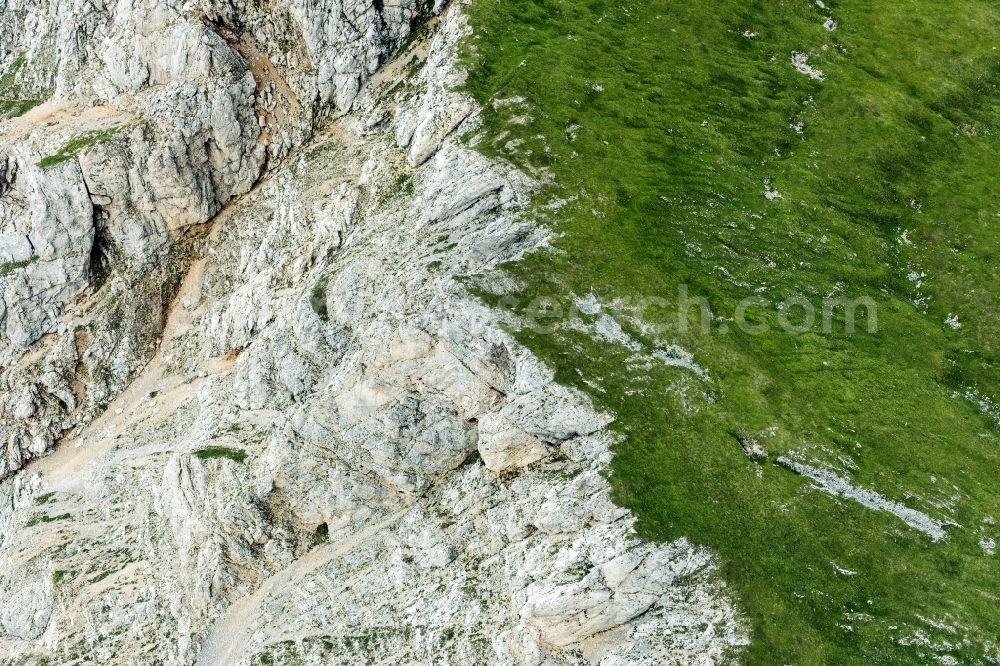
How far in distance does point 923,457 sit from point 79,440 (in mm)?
70056

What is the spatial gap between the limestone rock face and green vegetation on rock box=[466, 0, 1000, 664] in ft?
9.83

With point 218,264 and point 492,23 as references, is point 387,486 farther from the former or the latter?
point 492,23

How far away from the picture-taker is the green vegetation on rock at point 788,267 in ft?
137

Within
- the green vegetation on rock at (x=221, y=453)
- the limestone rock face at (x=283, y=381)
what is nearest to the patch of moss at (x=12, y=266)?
the limestone rock face at (x=283, y=381)

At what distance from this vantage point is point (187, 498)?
59781mm

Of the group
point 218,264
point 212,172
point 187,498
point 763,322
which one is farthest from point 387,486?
point 212,172

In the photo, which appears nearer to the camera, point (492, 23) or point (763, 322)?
point (763, 322)

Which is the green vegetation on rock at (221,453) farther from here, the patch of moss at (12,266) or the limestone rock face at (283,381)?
the patch of moss at (12,266)

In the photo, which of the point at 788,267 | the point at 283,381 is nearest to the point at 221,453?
the point at 283,381

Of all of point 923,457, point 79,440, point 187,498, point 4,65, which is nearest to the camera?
point 923,457

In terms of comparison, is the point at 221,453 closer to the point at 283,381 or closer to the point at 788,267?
the point at 283,381

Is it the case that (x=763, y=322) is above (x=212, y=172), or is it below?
below

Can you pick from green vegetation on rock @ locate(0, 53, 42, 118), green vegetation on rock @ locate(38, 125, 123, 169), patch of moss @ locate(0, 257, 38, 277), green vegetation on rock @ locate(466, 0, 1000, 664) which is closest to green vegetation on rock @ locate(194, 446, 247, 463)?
green vegetation on rock @ locate(466, 0, 1000, 664)

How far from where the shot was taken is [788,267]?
55.6m
